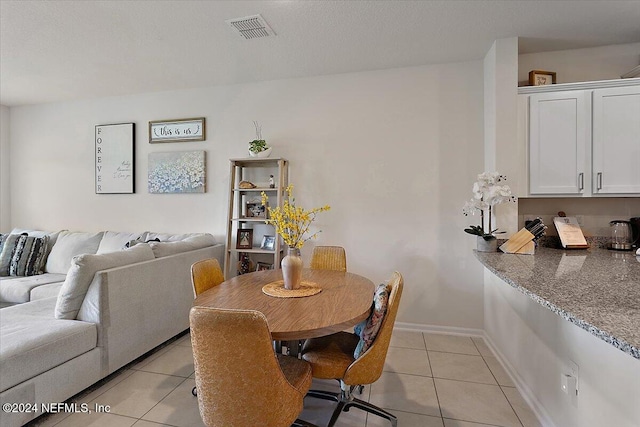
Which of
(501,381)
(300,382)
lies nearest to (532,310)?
(501,381)

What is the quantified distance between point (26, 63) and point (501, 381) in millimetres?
5129

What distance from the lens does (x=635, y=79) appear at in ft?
7.93

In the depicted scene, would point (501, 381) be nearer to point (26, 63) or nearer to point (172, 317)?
point (172, 317)

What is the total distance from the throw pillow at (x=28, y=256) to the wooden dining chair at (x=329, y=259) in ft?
10.6

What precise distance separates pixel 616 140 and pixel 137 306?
3987 mm

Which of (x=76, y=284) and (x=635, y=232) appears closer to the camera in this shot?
(x=76, y=284)

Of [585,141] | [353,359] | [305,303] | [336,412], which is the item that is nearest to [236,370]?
[305,303]

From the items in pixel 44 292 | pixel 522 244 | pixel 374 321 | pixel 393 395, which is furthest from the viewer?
pixel 44 292

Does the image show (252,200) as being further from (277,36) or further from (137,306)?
(277,36)

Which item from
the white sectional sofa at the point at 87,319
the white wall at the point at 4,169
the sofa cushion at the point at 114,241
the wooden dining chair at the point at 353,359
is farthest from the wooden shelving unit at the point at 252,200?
the white wall at the point at 4,169

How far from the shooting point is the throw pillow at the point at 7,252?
3443mm

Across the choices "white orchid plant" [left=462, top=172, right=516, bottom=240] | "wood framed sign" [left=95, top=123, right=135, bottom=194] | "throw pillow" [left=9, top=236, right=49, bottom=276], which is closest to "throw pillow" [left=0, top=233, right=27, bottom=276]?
"throw pillow" [left=9, top=236, right=49, bottom=276]

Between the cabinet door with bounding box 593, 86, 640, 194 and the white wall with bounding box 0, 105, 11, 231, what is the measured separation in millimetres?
6987

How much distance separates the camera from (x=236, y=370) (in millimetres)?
1184
